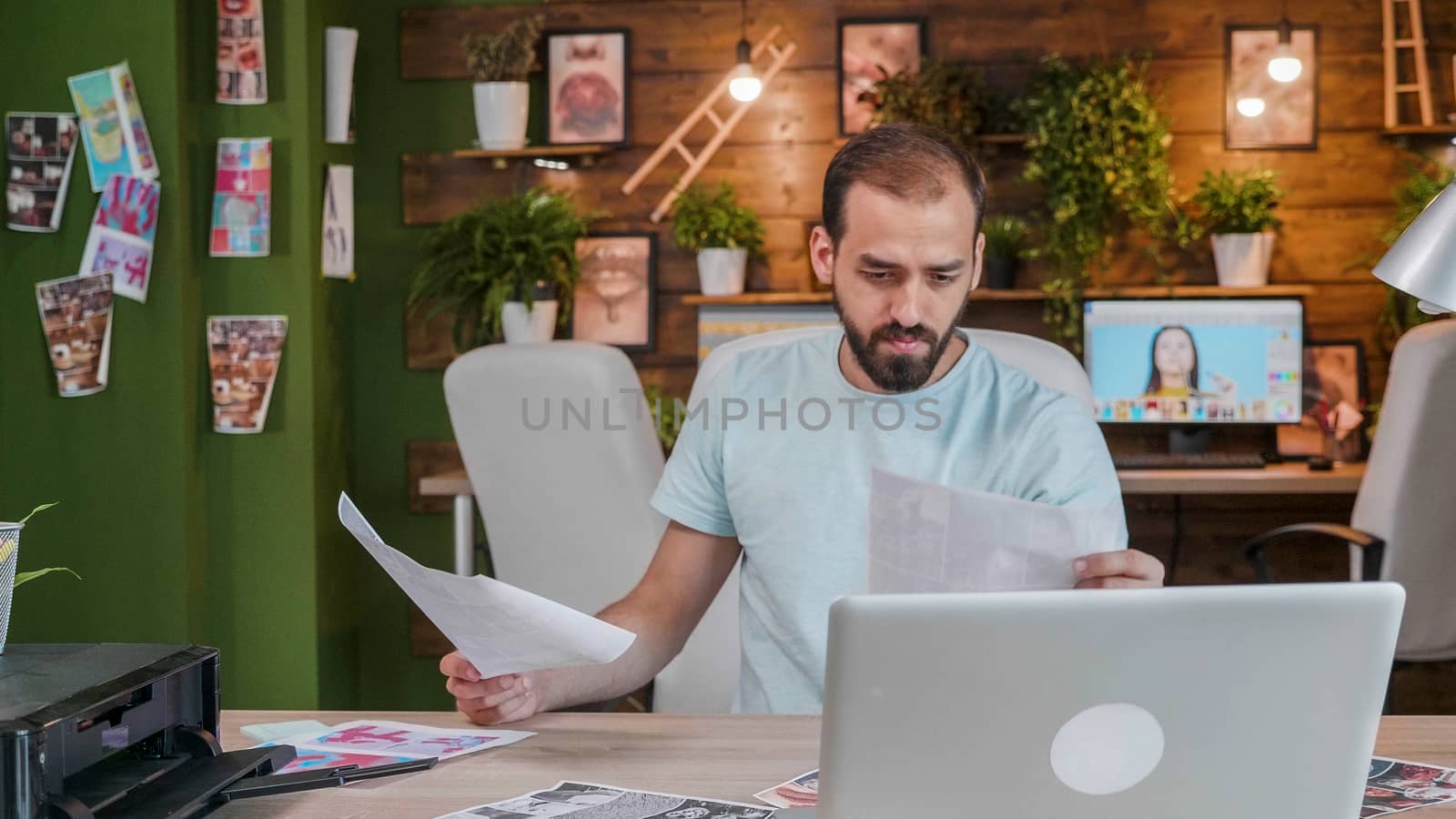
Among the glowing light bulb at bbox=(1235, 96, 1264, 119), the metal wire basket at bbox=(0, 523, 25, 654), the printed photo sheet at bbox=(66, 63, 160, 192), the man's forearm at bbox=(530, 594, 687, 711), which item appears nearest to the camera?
the metal wire basket at bbox=(0, 523, 25, 654)

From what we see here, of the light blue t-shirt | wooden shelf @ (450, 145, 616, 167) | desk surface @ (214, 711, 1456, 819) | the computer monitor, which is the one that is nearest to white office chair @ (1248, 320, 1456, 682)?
the computer monitor

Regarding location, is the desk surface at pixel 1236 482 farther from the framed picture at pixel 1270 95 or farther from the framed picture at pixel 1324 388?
the framed picture at pixel 1270 95

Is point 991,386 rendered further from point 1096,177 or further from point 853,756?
point 1096,177

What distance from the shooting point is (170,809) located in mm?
1038

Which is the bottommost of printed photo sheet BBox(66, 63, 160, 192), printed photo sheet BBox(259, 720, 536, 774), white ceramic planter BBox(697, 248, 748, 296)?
printed photo sheet BBox(259, 720, 536, 774)

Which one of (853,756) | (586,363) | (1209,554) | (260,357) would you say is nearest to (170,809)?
(853,756)

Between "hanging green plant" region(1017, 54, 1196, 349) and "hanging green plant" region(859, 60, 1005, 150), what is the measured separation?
0.42ft

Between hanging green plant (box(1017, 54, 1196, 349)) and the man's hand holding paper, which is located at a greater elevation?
hanging green plant (box(1017, 54, 1196, 349))

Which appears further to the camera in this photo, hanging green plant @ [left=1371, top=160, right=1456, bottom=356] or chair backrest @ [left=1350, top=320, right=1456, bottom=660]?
hanging green plant @ [left=1371, top=160, right=1456, bottom=356]

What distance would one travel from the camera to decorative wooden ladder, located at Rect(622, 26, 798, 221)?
12.3 ft

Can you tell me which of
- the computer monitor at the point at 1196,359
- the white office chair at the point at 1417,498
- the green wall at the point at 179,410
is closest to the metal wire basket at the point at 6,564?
the green wall at the point at 179,410

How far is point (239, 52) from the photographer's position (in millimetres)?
3336

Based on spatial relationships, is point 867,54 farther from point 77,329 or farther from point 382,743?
point 382,743

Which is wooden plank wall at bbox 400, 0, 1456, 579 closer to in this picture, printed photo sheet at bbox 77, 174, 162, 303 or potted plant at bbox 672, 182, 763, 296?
potted plant at bbox 672, 182, 763, 296
